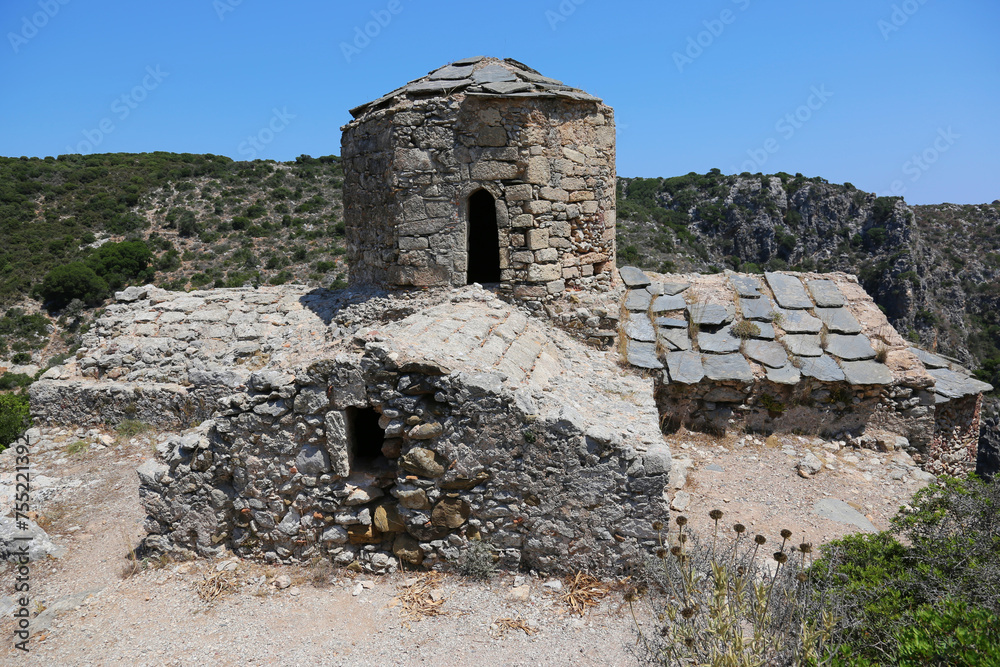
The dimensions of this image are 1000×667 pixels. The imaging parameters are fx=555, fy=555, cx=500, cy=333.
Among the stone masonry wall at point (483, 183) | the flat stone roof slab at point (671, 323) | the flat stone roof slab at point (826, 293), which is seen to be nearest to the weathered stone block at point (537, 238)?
the stone masonry wall at point (483, 183)

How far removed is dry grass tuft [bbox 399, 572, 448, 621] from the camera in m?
4.55

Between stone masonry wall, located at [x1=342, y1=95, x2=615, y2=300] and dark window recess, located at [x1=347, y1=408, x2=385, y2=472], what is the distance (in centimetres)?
238

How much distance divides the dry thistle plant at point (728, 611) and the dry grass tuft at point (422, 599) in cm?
158

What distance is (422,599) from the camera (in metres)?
4.70

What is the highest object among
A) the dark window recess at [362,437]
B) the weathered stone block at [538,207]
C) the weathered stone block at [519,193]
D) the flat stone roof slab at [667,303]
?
the weathered stone block at [519,193]

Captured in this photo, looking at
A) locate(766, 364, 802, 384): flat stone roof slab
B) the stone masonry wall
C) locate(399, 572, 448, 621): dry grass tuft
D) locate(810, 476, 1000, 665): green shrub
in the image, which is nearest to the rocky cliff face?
locate(766, 364, 802, 384): flat stone roof slab

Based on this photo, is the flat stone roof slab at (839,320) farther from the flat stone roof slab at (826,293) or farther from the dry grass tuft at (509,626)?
the dry grass tuft at (509,626)

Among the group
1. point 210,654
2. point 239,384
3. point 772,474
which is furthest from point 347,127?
point 772,474

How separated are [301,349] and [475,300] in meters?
2.58

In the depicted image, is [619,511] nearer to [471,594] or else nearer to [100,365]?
[471,594]

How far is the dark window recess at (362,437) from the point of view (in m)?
5.18

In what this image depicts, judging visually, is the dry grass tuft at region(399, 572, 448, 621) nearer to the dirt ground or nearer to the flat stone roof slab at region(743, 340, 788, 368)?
the dirt ground

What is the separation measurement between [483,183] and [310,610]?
17.2ft

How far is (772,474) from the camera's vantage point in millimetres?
7027
